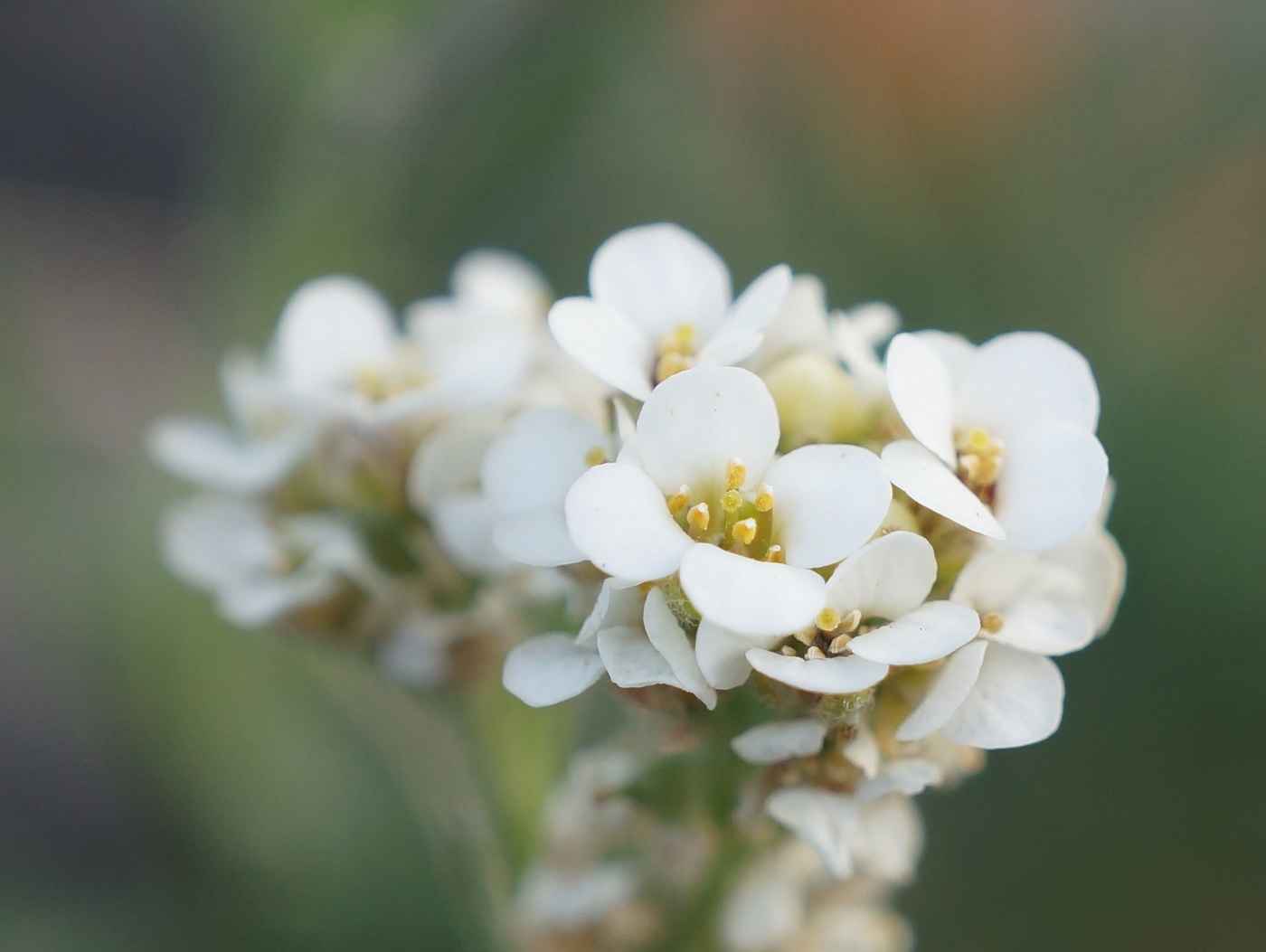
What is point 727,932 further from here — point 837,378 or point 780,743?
point 837,378

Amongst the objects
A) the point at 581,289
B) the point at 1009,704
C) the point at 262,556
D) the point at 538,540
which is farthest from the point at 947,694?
the point at 581,289

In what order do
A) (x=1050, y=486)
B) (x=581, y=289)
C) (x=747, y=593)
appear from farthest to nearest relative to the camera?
(x=581, y=289)
(x=1050, y=486)
(x=747, y=593)

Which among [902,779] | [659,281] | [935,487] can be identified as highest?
[659,281]

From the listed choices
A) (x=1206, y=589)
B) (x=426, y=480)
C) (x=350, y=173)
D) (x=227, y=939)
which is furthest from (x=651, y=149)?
(x=227, y=939)

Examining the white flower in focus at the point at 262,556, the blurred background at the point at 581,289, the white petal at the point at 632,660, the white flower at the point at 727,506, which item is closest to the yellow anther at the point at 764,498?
the white flower at the point at 727,506

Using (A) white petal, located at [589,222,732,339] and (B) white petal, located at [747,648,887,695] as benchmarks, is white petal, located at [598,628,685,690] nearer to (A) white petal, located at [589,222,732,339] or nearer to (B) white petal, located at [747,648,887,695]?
(B) white petal, located at [747,648,887,695]

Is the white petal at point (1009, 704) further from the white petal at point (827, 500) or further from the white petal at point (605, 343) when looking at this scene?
the white petal at point (605, 343)

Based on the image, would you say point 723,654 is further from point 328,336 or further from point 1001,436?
point 328,336
